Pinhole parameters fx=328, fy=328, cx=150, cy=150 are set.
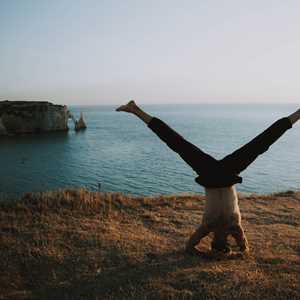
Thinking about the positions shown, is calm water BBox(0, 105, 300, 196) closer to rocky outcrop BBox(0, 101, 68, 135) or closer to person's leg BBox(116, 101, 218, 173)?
rocky outcrop BBox(0, 101, 68, 135)

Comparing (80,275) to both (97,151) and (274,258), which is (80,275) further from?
(97,151)

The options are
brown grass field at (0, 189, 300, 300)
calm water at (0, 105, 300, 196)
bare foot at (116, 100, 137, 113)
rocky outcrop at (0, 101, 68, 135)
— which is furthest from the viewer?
rocky outcrop at (0, 101, 68, 135)

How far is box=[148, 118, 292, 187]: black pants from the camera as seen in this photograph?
784 cm

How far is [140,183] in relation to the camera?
3631cm

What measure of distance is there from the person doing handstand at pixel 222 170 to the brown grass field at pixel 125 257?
31.2 inches

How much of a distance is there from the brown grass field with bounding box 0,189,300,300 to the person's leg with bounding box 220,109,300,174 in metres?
2.29

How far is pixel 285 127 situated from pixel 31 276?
6649mm

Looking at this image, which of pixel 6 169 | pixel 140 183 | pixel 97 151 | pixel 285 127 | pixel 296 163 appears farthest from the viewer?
pixel 97 151

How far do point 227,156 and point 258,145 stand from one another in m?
0.77

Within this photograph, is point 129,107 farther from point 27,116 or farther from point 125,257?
point 27,116

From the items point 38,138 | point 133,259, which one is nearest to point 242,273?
point 133,259

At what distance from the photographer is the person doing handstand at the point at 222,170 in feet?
25.8

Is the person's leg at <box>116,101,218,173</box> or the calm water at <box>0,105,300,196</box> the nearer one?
the person's leg at <box>116,101,218,173</box>

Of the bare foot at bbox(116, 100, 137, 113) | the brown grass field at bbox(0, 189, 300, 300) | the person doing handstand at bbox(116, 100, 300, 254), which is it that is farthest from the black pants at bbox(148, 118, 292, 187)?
the brown grass field at bbox(0, 189, 300, 300)
